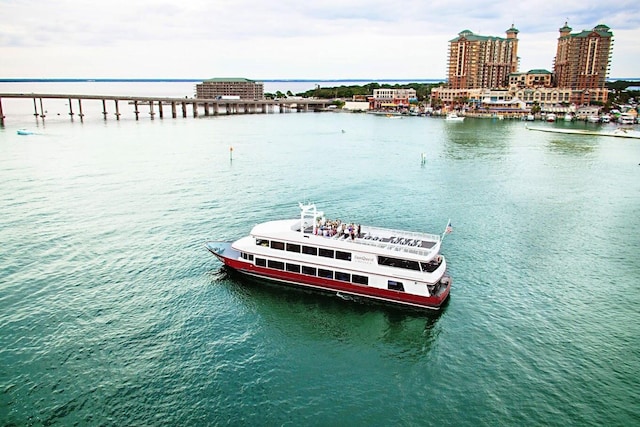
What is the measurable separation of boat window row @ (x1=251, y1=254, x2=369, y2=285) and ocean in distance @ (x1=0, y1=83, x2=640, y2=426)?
68.5 inches

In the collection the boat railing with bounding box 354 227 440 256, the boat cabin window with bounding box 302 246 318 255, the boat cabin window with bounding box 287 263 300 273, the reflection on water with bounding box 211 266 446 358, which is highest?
the boat railing with bounding box 354 227 440 256

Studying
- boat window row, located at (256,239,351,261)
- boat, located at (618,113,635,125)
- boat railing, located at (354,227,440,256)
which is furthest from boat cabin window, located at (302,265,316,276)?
boat, located at (618,113,635,125)

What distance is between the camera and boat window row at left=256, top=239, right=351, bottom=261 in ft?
113

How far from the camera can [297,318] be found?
1240 inches

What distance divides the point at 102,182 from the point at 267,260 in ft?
139

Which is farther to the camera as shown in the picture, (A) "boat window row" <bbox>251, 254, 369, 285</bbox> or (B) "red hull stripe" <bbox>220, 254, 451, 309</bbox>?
(A) "boat window row" <bbox>251, 254, 369, 285</bbox>

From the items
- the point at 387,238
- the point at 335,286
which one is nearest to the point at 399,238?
the point at 387,238

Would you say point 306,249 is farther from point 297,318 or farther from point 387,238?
point 387,238

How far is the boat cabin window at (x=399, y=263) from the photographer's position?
1305 inches

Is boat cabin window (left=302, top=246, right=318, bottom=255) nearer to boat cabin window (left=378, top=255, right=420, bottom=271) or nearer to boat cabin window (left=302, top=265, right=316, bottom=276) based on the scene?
boat cabin window (left=302, top=265, right=316, bottom=276)

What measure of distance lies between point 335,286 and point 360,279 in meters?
1.99

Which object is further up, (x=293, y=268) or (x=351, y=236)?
(x=351, y=236)

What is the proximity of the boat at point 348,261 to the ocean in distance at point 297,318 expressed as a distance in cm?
133

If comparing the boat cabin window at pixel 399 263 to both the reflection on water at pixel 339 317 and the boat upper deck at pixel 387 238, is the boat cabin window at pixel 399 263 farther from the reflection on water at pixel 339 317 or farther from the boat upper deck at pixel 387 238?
the reflection on water at pixel 339 317
